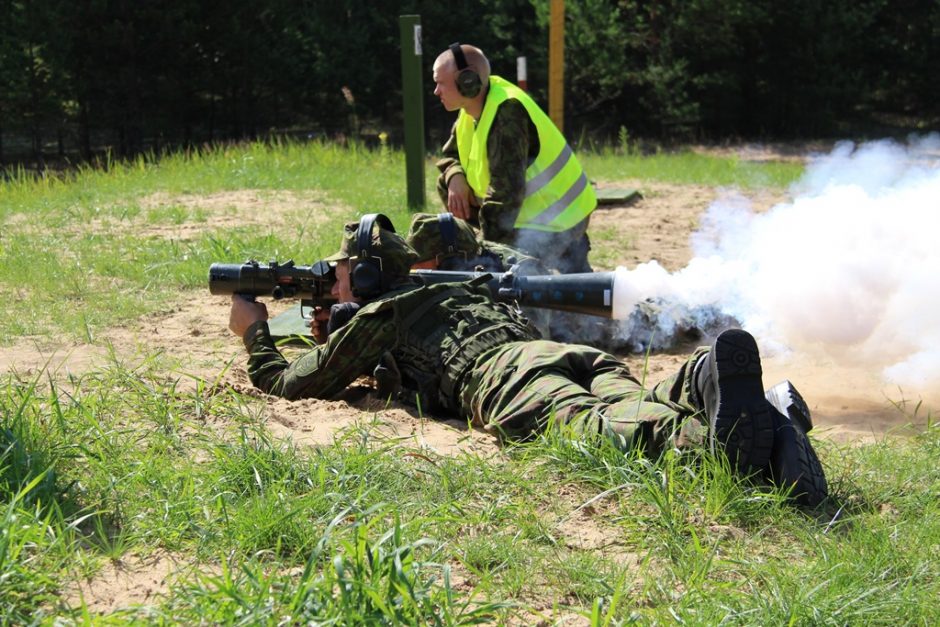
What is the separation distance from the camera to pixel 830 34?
1788 centimetres

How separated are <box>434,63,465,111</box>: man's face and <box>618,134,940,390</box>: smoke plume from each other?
1734 mm

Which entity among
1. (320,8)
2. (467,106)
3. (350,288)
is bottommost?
(350,288)

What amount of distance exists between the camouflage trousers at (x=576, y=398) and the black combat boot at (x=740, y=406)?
0.13 metres

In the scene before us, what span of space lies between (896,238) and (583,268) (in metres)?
1.90

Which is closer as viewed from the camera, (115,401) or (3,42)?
(115,401)

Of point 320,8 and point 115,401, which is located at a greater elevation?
point 320,8

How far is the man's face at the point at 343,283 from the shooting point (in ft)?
15.4

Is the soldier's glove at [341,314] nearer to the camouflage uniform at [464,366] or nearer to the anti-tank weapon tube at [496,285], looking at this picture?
the camouflage uniform at [464,366]

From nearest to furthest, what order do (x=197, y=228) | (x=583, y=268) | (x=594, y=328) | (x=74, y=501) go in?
(x=74, y=501)
(x=594, y=328)
(x=583, y=268)
(x=197, y=228)

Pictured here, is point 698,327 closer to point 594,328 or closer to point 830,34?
point 594,328

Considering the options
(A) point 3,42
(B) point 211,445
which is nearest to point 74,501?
(B) point 211,445

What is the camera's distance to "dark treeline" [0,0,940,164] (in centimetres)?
1727

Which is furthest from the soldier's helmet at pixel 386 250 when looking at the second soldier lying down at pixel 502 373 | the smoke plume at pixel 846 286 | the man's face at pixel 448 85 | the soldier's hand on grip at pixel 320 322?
the man's face at pixel 448 85

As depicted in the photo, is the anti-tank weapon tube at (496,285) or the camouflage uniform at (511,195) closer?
the anti-tank weapon tube at (496,285)
